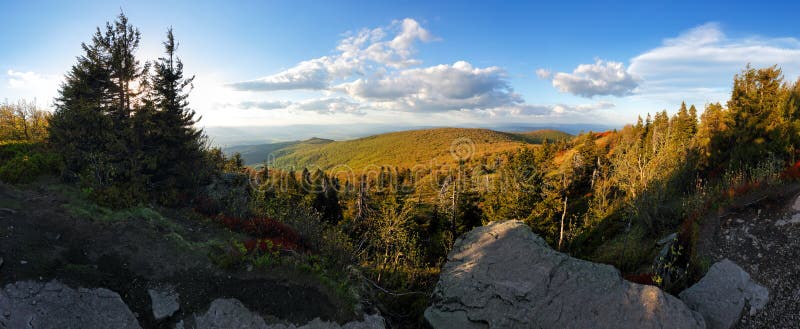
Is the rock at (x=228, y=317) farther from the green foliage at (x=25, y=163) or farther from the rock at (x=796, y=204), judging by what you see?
the rock at (x=796, y=204)

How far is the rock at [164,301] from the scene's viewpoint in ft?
25.4

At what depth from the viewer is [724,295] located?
368 inches

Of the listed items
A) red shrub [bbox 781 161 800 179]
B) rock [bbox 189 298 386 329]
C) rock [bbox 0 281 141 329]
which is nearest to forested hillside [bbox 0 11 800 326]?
red shrub [bbox 781 161 800 179]

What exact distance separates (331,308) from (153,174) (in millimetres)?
15380

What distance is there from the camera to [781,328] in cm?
848

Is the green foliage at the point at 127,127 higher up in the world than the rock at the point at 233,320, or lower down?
→ higher up

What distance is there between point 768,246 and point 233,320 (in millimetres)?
16213

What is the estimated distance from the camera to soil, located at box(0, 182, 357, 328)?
7.94 metres

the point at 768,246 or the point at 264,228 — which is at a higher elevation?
the point at 768,246

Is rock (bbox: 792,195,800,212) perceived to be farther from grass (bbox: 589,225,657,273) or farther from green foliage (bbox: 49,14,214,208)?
green foliage (bbox: 49,14,214,208)

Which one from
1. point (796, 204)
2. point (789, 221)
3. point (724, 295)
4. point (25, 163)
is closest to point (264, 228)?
point (25, 163)

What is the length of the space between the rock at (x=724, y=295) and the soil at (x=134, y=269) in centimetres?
1024

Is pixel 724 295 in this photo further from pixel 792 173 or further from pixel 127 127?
pixel 127 127

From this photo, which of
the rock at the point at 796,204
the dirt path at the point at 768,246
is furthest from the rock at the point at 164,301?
the rock at the point at 796,204
